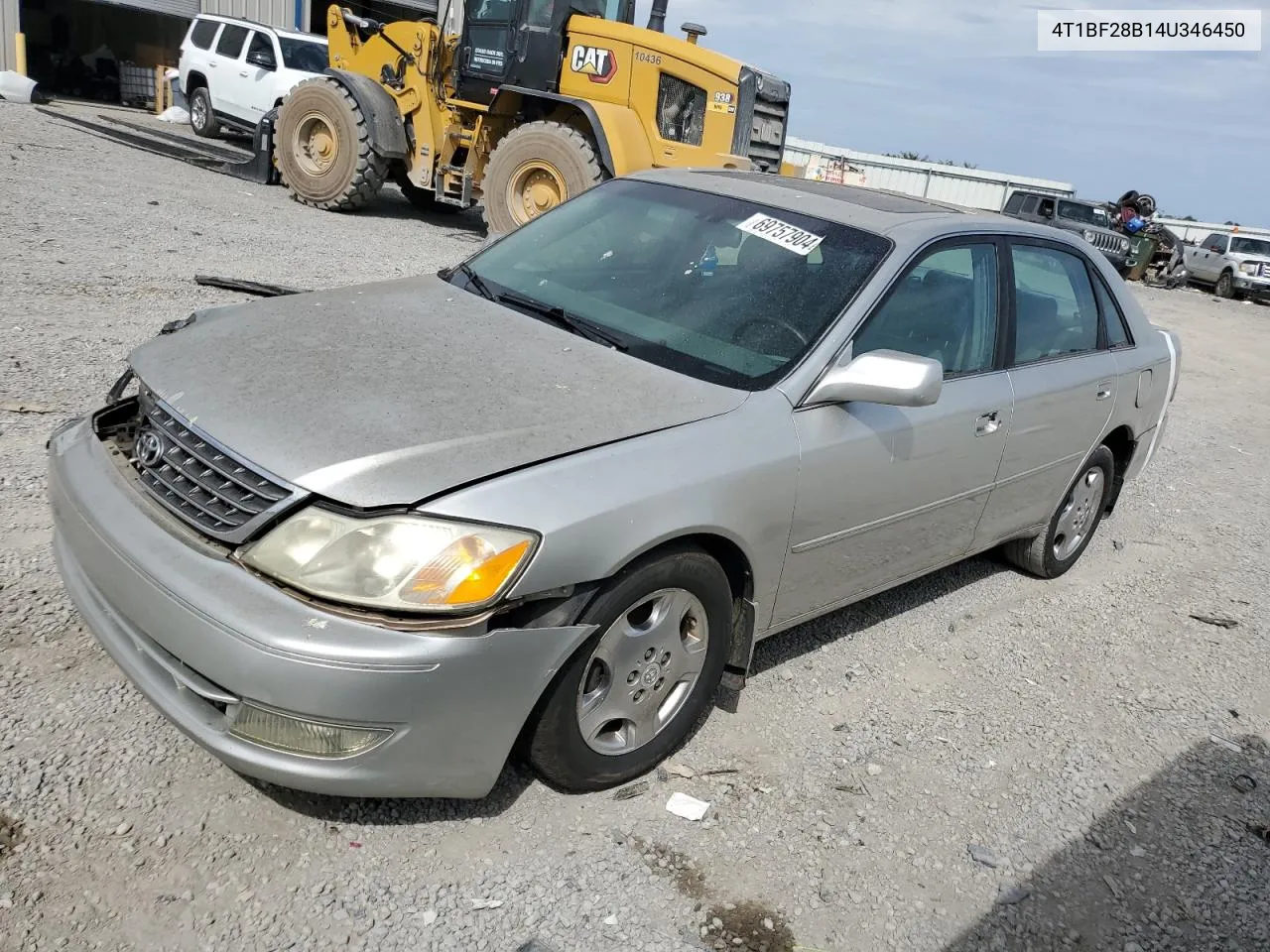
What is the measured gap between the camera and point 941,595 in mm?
4602

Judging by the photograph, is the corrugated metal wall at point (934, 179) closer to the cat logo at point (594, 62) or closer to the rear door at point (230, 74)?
the rear door at point (230, 74)

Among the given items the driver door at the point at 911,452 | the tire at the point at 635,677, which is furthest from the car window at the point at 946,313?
the tire at the point at 635,677

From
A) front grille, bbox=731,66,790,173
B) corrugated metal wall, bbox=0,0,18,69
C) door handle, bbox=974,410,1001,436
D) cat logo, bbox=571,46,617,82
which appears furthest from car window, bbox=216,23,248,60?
door handle, bbox=974,410,1001,436

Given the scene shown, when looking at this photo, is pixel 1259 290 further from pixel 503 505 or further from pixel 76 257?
pixel 503 505

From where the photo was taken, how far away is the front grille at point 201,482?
236cm

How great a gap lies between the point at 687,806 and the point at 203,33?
733 inches

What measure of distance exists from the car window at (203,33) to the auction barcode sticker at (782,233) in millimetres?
→ 16774

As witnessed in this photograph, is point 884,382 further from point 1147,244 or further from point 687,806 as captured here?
point 1147,244

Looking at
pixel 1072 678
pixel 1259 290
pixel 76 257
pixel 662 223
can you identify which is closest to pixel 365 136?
pixel 76 257

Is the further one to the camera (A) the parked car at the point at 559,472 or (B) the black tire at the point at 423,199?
(B) the black tire at the point at 423,199

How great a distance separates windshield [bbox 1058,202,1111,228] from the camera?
2303 centimetres

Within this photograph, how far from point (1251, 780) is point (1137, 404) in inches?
76.8

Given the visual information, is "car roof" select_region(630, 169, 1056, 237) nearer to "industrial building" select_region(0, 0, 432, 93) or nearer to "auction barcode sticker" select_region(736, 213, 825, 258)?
"auction barcode sticker" select_region(736, 213, 825, 258)

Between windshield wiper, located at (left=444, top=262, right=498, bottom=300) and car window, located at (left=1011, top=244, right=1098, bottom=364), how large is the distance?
6.76 feet
